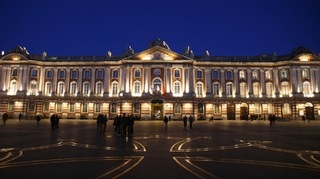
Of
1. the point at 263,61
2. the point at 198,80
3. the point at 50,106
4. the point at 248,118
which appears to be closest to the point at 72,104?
the point at 50,106

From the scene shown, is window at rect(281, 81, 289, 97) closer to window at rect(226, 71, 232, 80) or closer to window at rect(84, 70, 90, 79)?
window at rect(226, 71, 232, 80)

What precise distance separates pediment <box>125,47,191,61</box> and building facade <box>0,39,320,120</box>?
22 centimetres

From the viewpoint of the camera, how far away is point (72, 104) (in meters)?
51.1

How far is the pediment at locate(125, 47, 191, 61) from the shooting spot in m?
49.7

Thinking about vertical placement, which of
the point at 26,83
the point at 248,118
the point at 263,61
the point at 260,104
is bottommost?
the point at 248,118

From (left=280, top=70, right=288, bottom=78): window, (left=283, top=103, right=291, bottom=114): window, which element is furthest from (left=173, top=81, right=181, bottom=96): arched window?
(left=280, top=70, right=288, bottom=78): window

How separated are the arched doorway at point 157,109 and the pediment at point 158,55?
9.41m

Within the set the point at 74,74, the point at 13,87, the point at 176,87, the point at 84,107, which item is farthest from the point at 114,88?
the point at 13,87

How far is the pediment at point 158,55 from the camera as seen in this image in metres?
49.7

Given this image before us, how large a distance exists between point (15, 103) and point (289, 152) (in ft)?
177

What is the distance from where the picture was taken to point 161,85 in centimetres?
4962

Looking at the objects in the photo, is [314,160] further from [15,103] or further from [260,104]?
[15,103]

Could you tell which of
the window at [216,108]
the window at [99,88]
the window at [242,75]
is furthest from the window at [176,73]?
the window at [99,88]

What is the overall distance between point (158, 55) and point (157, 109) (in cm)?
1186
